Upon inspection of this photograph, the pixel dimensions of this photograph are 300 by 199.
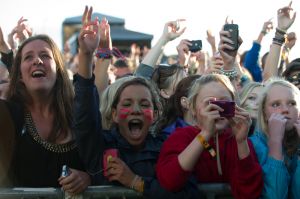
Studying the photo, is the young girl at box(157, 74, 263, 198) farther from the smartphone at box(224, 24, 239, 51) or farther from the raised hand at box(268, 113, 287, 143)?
the smartphone at box(224, 24, 239, 51)

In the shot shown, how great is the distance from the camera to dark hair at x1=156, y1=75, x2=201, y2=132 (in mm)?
5129

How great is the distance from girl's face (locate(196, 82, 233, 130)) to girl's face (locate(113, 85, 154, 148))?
34 centimetres

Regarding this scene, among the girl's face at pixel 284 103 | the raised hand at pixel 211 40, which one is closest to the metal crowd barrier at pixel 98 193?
the girl's face at pixel 284 103

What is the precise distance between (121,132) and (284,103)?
3.51 ft

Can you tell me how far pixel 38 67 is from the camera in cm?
451

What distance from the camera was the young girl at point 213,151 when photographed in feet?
12.8

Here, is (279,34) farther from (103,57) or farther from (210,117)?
(210,117)

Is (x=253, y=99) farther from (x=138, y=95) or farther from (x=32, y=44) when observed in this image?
(x=32, y=44)

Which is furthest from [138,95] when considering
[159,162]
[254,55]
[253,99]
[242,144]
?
[254,55]

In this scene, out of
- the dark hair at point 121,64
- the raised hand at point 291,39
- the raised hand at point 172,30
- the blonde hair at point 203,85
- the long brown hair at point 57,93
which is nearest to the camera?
the blonde hair at point 203,85

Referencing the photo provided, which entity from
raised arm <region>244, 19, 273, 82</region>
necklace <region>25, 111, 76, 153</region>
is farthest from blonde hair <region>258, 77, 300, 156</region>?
raised arm <region>244, 19, 273, 82</region>

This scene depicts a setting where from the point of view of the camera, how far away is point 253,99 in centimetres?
553

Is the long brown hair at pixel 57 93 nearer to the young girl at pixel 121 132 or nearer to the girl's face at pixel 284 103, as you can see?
the young girl at pixel 121 132

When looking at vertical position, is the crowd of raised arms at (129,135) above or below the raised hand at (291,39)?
below
